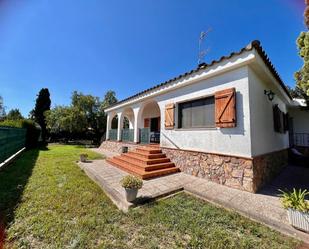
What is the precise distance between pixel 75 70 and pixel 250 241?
14954mm

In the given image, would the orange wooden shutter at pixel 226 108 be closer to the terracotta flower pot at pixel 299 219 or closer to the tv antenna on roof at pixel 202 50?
the terracotta flower pot at pixel 299 219

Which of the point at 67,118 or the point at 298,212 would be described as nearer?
the point at 298,212

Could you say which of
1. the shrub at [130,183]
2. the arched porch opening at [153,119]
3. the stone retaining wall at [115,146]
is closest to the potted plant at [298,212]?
the shrub at [130,183]

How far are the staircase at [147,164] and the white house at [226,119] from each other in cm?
43

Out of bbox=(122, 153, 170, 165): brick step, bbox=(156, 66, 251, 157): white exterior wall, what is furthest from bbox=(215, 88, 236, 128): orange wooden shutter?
bbox=(122, 153, 170, 165): brick step

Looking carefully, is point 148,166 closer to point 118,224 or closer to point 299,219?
point 118,224

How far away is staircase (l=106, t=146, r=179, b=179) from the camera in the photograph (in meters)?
6.29

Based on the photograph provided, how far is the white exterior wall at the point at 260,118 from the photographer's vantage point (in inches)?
203

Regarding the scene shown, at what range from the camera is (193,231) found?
276 centimetres

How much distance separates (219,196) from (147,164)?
11.0 feet

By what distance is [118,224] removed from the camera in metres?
3.01

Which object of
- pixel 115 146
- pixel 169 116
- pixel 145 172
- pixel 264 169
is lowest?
pixel 145 172

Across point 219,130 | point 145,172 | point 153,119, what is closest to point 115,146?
point 153,119

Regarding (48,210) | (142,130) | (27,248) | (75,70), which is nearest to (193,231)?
(27,248)
